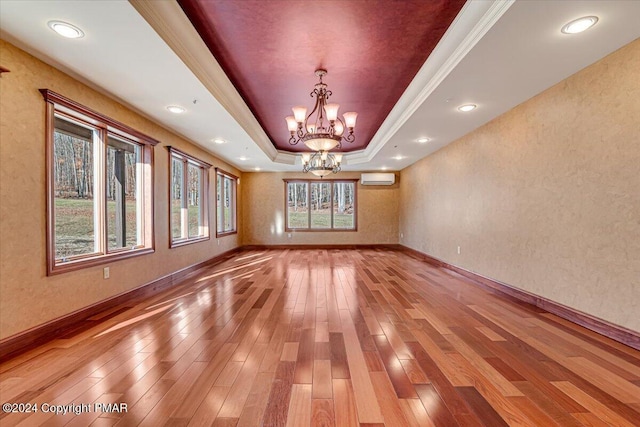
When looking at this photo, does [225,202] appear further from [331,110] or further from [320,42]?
[320,42]

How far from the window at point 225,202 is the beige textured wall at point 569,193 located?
5625 millimetres

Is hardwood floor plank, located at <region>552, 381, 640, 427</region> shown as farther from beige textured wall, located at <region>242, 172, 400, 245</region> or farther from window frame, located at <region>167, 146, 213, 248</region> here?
beige textured wall, located at <region>242, 172, 400, 245</region>

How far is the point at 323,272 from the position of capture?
18.6ft

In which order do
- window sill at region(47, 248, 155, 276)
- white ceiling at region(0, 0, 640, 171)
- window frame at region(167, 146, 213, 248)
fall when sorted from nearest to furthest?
white ceiling at region(0, 0, 640, 171), window sill at region(47, 248, 155, 276), window frame at region(167, 146, 213, 248)

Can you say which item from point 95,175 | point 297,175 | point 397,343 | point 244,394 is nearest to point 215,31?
point 95,175

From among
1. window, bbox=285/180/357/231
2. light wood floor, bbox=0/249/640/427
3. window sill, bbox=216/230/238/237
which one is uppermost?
window, bbox=285/180/357/231

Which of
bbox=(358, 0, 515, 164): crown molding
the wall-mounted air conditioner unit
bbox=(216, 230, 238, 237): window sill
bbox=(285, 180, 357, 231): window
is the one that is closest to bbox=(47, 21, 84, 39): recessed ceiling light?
bbox=(358, 0, 515, 164): crown molding

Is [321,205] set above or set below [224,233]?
above

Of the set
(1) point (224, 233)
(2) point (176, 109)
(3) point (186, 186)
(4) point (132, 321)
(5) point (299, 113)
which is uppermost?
(2) point (176, 109)

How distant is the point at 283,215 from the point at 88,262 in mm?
6410

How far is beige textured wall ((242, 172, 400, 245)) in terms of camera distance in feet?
31.0

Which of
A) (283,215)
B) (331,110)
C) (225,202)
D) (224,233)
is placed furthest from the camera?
(283,215)

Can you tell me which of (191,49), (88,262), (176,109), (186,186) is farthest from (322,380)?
(186,186)

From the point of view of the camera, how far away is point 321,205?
964 centimetres
